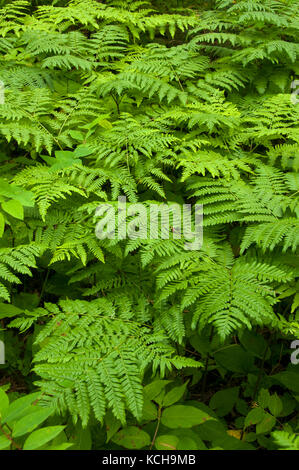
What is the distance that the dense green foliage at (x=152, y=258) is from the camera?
1.88m

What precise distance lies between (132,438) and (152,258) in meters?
0.91

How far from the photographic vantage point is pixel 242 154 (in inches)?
116

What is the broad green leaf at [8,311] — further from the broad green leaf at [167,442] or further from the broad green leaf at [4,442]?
the broad green leaf at [167,442]

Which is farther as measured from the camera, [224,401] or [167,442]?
[224,401]

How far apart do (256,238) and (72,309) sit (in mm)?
1109

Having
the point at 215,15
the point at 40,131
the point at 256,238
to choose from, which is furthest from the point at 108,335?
the point at 215,15

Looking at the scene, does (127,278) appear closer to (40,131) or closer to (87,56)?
(40,131)

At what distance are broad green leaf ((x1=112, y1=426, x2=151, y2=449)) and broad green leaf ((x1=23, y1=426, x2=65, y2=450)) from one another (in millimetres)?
508

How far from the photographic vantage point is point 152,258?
2203mm

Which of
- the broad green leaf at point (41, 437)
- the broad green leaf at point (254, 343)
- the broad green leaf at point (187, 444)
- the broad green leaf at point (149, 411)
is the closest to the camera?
the broad green leaf at point (41, 437)

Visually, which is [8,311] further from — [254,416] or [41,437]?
[254,416]

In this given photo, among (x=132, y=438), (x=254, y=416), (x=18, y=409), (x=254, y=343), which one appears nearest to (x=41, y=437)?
(x=18, y=409)

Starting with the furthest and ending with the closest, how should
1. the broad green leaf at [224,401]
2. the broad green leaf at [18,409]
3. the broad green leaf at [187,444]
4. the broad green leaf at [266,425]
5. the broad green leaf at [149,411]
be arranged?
1. the broad green leaf at [224,401]
2. the broad green leaf at [266,425]
3. the broad green leaf at [149,411]
4. the broad green leaf at [187,444]
5. the broad green leaf at [18,409]

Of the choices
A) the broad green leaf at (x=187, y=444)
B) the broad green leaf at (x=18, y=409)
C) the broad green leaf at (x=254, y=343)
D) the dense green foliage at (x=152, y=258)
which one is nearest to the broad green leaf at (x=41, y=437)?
the dense green foliage at (x=152, y=258)
